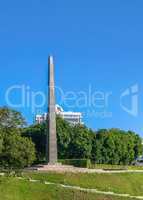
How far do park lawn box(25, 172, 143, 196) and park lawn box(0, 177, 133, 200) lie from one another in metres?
6.30

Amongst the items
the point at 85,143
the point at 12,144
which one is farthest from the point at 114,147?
the point at 12,144

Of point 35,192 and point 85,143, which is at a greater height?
point 85,143

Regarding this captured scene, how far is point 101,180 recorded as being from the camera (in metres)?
59.5

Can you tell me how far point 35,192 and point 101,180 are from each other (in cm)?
1545

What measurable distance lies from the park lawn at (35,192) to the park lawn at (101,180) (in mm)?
6303

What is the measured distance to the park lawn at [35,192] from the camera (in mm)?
43688

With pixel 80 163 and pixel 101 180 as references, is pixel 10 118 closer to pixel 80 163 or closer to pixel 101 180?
pixel 80 163

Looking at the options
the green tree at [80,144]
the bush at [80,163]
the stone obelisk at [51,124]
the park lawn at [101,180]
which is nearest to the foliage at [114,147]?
the green tree at [80,144]

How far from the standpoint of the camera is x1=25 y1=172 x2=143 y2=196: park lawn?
179 ft

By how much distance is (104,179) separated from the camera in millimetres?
60250

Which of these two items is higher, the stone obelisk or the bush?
the stone obelisk

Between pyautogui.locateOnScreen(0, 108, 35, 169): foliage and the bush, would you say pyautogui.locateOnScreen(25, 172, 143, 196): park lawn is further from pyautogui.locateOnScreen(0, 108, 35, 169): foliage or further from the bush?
pyautogui.locateOnScreen(0, 108, 35, 169): foliage

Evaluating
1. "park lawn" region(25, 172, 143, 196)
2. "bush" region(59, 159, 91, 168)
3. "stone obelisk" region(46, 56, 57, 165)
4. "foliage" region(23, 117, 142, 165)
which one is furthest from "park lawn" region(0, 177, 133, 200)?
"foliage" region(23, 117, 142, 165)

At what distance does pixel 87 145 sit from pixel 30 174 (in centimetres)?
3357
